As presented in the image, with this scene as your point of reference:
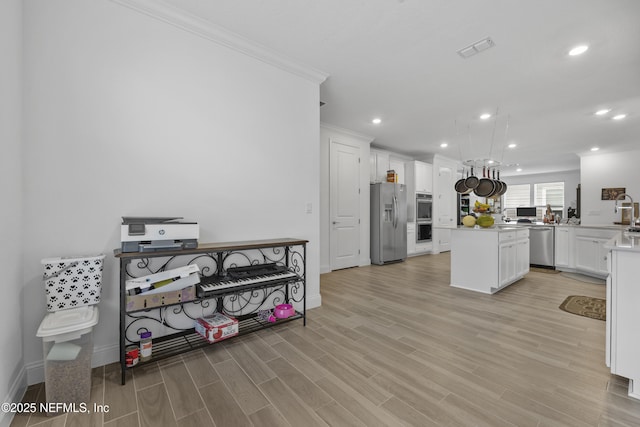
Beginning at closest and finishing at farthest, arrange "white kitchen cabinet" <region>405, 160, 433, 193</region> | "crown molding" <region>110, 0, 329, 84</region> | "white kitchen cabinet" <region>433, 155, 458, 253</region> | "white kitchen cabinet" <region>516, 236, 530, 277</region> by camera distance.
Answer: "crown molding" <region>110, 0, 329, 84</region> < "white kitchen cabinet" <region>516, 236, 530, 277</region> < "white kitchen cabinet" <region>405, 160, 433, 193</region> < "white kitchen cabinet" <region>433, 155, 458, 253</region>

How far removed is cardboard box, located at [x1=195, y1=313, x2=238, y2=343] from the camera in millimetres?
2131

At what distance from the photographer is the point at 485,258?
378 centimetres

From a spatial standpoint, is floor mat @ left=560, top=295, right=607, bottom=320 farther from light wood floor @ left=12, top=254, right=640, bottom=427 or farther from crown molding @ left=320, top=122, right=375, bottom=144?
crown molding @ left=320, top=122, right=375, bottom=144

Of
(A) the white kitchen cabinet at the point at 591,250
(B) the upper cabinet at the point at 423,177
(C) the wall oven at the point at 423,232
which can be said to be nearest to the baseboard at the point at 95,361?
(C) the wall oven at the point at 423,232

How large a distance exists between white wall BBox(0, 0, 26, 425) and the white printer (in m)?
0.52

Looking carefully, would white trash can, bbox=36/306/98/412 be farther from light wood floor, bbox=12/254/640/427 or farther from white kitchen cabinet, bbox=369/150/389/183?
white kitchen cabinet, bbox=369/150/389/183

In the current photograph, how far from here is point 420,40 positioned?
8.32 ft

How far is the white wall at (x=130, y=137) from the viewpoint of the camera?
1.77 m

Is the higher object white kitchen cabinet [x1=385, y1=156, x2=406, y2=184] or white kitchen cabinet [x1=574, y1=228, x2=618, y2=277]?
white kitchen cabinet [x1=385, y1=156, x2=406, y2=184]

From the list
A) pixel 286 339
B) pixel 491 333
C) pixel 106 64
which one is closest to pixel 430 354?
pixel 491 333

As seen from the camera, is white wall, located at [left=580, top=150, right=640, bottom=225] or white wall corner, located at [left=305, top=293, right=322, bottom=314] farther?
white wall, located at [left=580, top=150, right=640, bottom=225]

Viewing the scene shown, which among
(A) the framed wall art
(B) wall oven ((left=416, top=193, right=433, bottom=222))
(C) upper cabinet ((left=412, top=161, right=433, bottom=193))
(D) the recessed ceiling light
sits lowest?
(B) wall oven ((left=416, top=193, right=433, bottom=222))

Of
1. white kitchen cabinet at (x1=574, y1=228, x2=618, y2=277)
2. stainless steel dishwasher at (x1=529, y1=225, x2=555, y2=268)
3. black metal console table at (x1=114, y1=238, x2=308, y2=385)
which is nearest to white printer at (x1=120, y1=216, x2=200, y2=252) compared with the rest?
black metal console table at (x1=114, y1=238, x2=308, y2=385)

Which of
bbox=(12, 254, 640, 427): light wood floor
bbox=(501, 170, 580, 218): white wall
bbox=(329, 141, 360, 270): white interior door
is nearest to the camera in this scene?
bbox=(12, 254, 640, 427): light wood floor
